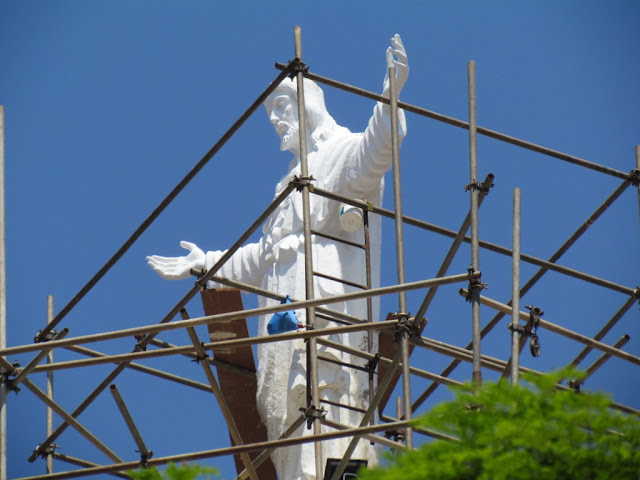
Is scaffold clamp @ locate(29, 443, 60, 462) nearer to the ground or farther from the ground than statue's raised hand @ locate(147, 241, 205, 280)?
nearer to the ground

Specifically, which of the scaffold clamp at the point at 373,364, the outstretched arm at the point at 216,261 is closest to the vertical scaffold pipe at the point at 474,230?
the scaffold clamp at the point at 373,364

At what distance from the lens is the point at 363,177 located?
14789 millimetres

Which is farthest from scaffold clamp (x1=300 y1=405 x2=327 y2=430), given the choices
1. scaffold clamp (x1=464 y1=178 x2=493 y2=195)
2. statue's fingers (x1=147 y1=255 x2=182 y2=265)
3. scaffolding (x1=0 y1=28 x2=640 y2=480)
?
statue's fingers (x1=147 y1=255 x2=182 y2=265)

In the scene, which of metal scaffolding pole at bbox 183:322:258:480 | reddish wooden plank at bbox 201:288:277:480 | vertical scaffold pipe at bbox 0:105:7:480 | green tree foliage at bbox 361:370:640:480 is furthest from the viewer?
reddish wooden plank at bbox 201:288:277:480

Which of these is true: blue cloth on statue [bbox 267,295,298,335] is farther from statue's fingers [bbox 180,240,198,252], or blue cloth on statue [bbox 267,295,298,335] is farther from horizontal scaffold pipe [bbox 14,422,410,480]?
statue's fingers [bbox 180,240,198,252]

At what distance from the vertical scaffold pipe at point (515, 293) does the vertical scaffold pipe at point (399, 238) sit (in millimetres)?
760

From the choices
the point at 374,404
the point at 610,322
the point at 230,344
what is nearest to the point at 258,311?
the point at 230,344

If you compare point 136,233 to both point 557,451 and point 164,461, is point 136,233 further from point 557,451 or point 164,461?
point 557,451

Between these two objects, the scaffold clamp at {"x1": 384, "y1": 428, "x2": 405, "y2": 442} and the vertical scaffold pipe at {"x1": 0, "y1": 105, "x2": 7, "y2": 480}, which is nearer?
the vertical scaffold pipe at {"x1": 0, "y1": 105, "x2": 7, "y2": 480}

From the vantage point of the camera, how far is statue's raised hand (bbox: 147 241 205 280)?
16.0 m

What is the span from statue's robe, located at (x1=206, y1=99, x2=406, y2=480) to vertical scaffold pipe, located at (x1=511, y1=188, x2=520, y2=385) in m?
1.74

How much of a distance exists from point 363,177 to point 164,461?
348 cm

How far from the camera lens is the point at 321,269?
14.7m

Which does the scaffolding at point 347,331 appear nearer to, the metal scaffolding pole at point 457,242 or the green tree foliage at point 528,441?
the metal scaffolding pole at point 457,242
